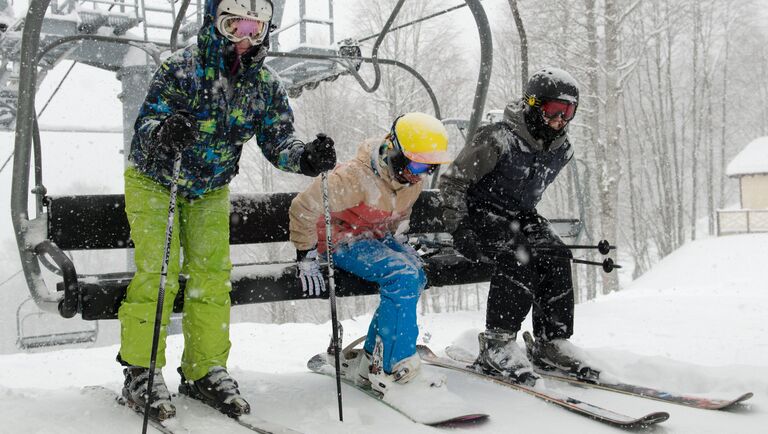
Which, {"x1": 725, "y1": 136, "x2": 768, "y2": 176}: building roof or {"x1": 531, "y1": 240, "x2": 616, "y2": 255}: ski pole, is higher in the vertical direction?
{"x1": 725, "y1": 136, "x2": 768, "y2": 176}: building roof

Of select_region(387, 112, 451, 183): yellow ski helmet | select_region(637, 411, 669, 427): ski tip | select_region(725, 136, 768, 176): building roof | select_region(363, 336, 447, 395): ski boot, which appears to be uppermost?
select_region(725, 136, 768, 176): building roof

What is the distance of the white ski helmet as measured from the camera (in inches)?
108

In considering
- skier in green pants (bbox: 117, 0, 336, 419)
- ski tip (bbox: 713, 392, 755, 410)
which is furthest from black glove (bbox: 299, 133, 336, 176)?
ski tip (bbox: 713, 392, 755, 410)

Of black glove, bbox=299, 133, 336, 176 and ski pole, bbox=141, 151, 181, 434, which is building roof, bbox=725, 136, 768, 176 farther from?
ski pole, bbox=141, 151, 181, 434

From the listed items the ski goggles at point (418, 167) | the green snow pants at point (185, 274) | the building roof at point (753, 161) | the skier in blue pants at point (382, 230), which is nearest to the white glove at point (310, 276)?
the skier in blue pants at point (382, 230)

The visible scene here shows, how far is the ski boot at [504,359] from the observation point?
3.30m

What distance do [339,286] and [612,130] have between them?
45.4 ft

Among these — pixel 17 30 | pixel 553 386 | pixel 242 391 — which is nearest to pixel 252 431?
pixel 242 391

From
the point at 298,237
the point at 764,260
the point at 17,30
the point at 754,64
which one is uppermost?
the point at 754,64

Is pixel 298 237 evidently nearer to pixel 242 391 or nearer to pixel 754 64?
pixel 242 391

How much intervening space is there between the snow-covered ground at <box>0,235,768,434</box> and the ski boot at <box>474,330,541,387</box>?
12 centimetres

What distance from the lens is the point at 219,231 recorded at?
2.98 metres

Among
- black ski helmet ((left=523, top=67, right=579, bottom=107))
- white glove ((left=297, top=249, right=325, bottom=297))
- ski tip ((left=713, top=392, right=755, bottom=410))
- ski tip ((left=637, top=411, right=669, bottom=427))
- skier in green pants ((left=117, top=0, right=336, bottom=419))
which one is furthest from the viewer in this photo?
black ski helmet ((left=523, top=67, right=579, bottom=107))

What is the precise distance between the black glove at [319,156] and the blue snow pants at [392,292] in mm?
550
